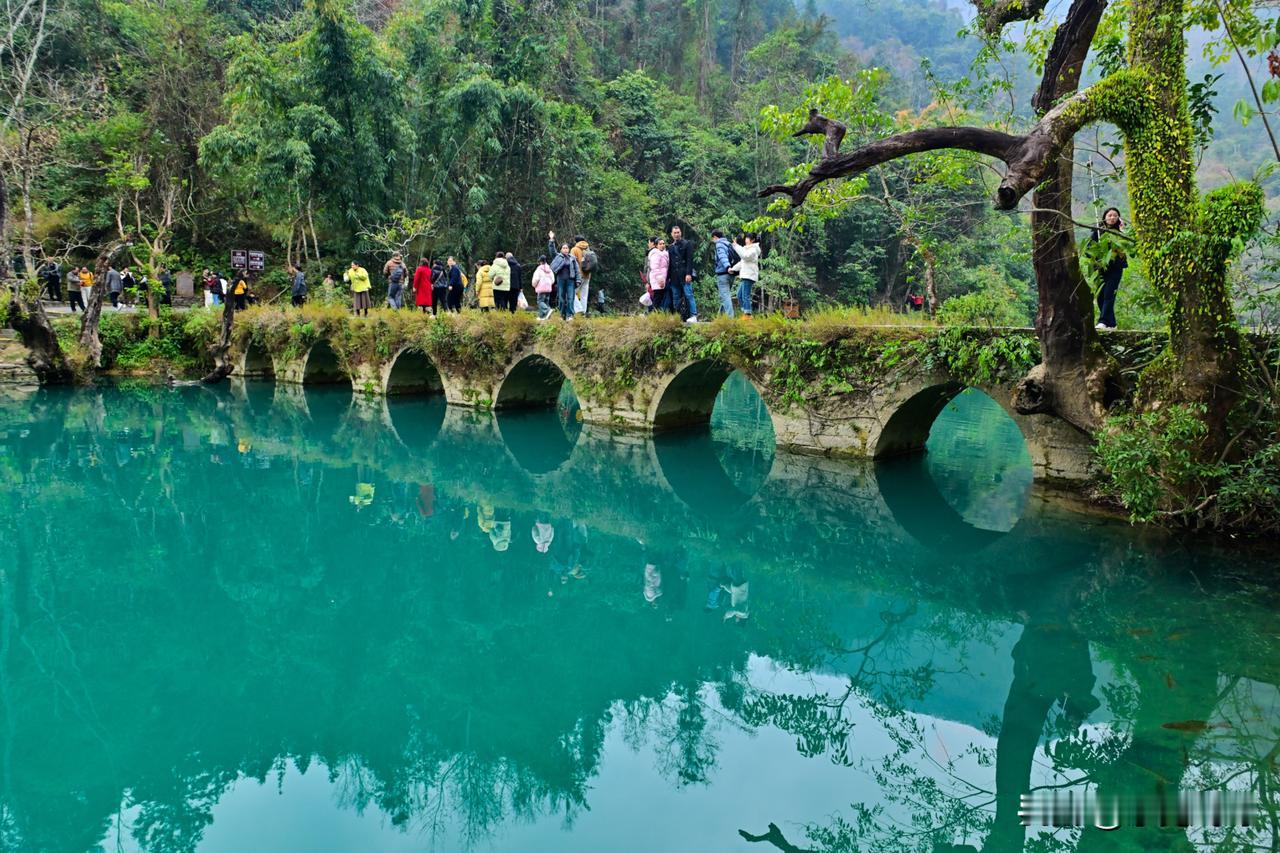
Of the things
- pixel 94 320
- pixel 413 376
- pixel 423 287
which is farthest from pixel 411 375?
pixel 94 320

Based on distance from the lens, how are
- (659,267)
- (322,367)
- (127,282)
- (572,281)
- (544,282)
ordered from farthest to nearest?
(127,282), (322,367), (544,282), (572,281), (659,267)

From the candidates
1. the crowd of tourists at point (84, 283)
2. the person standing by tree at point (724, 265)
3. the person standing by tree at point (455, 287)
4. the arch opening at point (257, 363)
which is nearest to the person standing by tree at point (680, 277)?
the person standing by tree at point (724, 265)

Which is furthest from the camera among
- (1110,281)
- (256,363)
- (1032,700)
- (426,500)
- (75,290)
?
(256,363)

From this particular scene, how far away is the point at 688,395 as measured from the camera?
14.9 meters

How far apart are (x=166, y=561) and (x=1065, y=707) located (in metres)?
8.24

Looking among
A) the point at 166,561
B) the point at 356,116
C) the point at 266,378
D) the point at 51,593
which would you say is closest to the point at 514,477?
the point at 166,561

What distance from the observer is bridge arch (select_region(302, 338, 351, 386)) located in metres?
21.7

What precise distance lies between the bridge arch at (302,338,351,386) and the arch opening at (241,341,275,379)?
1315 mm

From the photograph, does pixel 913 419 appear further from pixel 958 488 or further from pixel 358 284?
pixel 358 284

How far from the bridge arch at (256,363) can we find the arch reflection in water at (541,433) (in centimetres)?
915

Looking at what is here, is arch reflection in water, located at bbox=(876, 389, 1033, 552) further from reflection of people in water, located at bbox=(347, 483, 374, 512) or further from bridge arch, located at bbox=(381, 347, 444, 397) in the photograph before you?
bridge arch, located at bbox=(381, 347, 444, 397)

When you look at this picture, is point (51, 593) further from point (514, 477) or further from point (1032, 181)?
point (1032, 181)

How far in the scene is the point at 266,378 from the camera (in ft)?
78.9

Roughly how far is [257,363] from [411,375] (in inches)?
271
